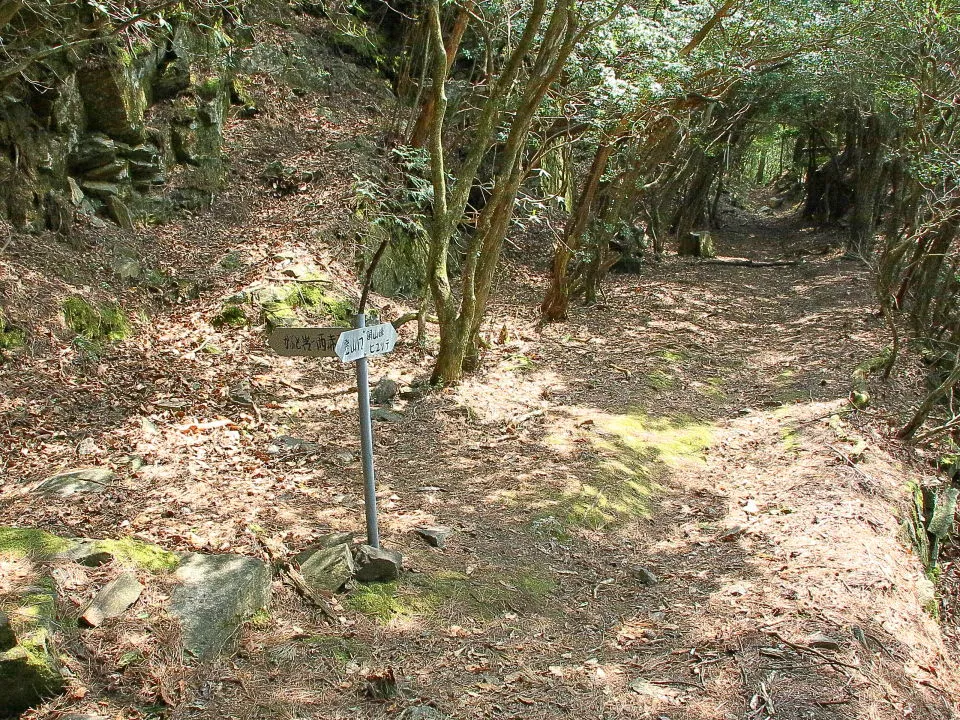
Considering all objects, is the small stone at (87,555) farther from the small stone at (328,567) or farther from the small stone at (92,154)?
the small stone at (92,154)

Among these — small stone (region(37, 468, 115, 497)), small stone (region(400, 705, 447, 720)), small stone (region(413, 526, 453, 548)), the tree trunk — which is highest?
the tree trunk

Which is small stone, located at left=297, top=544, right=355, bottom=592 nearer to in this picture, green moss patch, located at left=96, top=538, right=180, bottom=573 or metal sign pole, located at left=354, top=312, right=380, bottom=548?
metal sign pole, located at left=354, top=312, right=380, bottom=548

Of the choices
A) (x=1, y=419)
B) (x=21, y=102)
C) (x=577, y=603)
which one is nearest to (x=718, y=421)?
(x=577, y=603)

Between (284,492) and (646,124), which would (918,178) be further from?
(284,492)

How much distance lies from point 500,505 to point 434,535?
0.92m

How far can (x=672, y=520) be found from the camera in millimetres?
6191

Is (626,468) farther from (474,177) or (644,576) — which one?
(474,177)

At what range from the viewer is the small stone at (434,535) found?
5.28 m

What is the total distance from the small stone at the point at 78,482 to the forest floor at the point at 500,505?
0.41ft

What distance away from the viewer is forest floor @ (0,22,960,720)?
3.77 m

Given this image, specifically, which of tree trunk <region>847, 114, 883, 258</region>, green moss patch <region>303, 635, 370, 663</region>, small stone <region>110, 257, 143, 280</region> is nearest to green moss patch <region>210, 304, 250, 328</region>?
small stone <region>110, 257, 143, 280</region>

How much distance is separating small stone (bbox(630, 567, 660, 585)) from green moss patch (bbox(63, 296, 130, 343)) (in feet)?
20.2

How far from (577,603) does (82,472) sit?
12.6 ft

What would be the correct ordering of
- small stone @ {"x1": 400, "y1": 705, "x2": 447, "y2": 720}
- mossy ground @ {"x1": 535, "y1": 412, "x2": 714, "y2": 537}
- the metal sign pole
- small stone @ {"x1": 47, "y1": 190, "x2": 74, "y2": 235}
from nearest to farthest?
small stone @ {"x1": 400, "y1": 705, "x2": 447, "y2": 720} < the metal sign pole < mossy ground @ {"x1": 535, "y1": 412, "x2": 714, "y2": 537} < small stone @ {"x1": 47, "y1": 190, "x2": 74, "y2": 235}
